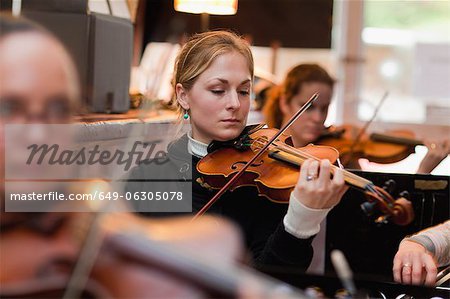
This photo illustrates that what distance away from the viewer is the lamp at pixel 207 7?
5.66 feet

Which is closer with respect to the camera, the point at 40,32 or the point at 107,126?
the point at 40,32

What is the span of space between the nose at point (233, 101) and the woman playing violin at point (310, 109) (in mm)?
284

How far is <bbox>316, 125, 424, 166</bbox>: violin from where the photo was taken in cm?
210

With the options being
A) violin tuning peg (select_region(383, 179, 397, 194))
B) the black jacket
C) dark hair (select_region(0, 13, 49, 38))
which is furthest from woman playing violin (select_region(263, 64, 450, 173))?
dark hair (select_region(0, 13, 49, 38))

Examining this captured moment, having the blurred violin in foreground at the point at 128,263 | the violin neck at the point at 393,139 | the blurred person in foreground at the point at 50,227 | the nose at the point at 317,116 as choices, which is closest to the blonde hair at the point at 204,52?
the nose at the point at 317,116

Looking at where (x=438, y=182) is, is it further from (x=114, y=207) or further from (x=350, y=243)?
(x=114, y=207)

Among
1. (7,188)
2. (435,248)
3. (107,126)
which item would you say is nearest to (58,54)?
(7,188)

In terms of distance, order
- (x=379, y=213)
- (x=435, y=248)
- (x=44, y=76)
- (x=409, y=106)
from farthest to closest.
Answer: (x=409, y=106) < (x=379, y=213) < (x=435, y=248) < (x=44, y=76)

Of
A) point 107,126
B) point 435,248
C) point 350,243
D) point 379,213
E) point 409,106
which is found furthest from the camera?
point 409,106

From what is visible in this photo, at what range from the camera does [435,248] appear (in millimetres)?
1332

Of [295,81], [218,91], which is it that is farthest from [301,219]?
[295,81]

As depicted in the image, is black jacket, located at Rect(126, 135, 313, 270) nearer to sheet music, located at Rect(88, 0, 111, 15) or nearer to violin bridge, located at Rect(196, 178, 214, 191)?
violin bridge, located at Rect(196, 178, 214, 191)

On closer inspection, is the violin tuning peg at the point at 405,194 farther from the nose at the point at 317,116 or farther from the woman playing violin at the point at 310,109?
the nose at the point at 317,116

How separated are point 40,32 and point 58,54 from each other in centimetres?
3
